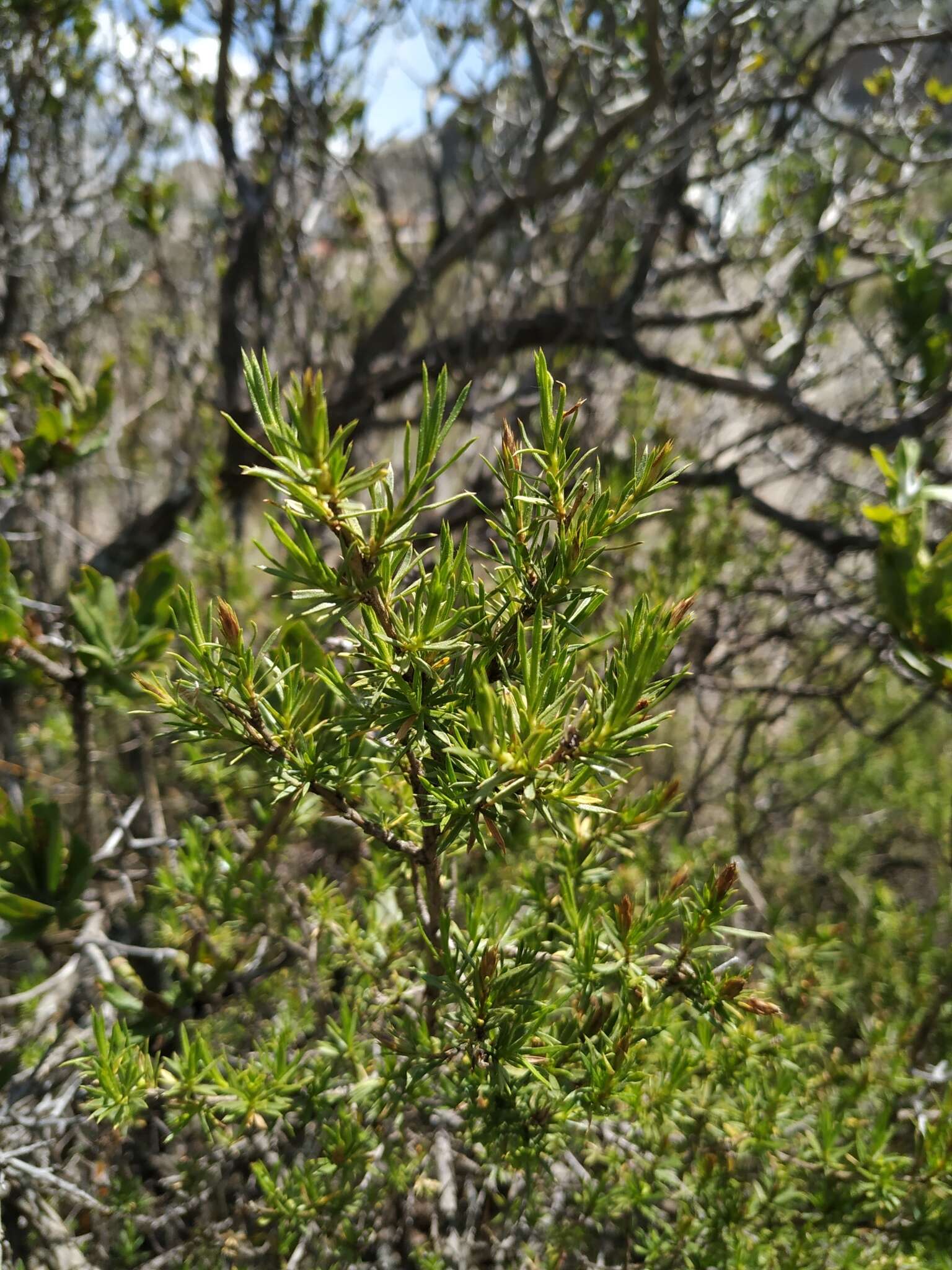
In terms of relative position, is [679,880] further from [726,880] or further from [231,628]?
[231,628]

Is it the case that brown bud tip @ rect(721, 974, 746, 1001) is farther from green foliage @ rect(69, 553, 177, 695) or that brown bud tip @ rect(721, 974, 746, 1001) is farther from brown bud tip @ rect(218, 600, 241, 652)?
green foliage @ rect(69, 553, 177, 695)

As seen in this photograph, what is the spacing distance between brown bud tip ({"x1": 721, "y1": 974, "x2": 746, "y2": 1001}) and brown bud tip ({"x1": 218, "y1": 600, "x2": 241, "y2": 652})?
559 millimetres

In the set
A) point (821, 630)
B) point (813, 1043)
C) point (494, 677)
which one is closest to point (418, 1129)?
point (813, 1043)

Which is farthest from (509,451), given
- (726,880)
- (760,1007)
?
(760,1007)

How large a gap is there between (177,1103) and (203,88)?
3.23 metres

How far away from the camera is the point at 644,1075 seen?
2.81ft

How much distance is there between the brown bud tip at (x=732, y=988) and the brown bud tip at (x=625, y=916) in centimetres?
11

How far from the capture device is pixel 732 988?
0.77 meters

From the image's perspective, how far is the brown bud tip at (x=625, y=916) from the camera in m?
0.85

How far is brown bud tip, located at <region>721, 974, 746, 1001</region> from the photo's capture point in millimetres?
758

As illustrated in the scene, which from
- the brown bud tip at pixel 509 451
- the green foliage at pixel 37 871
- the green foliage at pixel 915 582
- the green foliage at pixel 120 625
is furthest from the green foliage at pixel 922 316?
the green foliage at pixel 37 871

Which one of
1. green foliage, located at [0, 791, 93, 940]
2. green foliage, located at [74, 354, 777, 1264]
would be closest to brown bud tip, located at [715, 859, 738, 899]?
green foliage, located at [74, 354, 777, 1264]

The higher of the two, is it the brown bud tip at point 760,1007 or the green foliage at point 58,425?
the green foliage at point 58,425

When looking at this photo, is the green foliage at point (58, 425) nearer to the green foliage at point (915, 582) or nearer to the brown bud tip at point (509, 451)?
the brown bud tip at point (509, 451)
